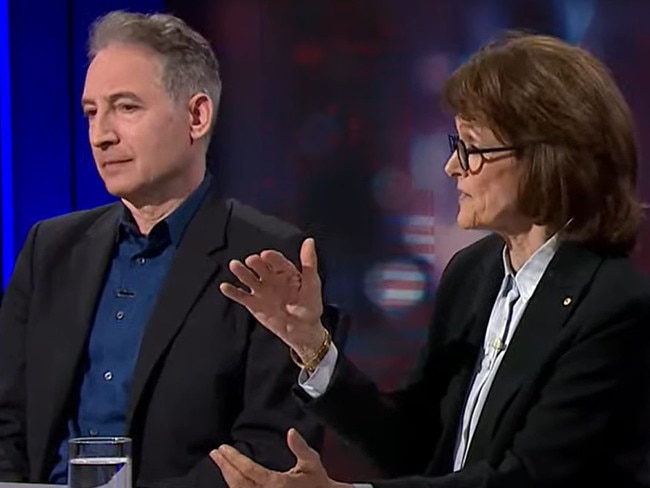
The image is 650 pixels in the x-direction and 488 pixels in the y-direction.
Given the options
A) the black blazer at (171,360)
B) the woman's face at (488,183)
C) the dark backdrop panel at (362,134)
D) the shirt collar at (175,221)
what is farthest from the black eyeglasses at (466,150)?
the dark backdrop panel at (362,134)

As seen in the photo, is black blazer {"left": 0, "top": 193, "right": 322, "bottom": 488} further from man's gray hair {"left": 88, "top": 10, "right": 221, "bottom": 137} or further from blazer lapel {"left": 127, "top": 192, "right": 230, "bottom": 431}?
man's gray hair {"left": 88, "top": 10, "right": 221, "bottom": 137}

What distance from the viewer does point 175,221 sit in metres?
2.11

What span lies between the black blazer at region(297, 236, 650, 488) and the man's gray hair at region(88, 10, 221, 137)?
2.19 ft

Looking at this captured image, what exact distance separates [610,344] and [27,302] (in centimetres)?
109

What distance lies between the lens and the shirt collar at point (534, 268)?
1.73m

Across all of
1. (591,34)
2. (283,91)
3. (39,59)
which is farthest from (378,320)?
(39,59)

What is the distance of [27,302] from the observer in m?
2.18

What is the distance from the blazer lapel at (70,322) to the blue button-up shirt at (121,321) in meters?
0.02

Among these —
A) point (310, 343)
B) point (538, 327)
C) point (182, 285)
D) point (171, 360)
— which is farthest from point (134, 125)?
point (538, 327)

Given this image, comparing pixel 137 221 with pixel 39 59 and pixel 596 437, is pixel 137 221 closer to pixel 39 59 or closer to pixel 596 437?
pixel 596 437

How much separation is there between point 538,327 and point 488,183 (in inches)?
8.6

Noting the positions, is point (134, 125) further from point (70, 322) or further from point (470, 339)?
point (470, 339)

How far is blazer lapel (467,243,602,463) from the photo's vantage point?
1.66 metres

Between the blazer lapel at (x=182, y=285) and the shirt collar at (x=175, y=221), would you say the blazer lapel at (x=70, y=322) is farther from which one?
the blazer lapel at (x=182, y=285)
